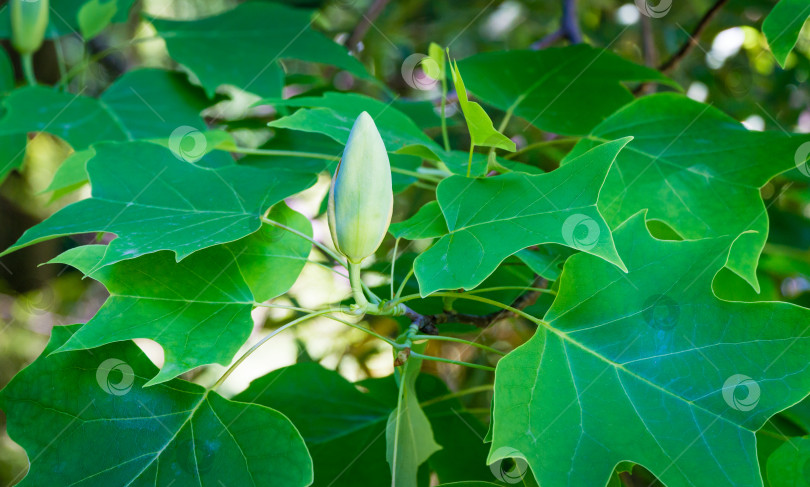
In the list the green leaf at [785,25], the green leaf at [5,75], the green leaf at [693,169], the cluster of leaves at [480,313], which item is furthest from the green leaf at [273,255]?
the green leaf at [5,75]

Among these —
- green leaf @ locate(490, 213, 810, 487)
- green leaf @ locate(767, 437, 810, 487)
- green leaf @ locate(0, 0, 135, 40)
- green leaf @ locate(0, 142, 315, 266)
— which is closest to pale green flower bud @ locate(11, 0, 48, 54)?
green leaf @ locate(0, 0, 135, 40)

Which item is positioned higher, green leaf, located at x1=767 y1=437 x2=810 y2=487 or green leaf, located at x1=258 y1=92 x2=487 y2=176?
green leaf, located at x1=258 y1=92 x2=487 y2=176

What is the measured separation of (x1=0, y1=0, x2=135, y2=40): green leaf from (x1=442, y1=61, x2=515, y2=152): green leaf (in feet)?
2.25

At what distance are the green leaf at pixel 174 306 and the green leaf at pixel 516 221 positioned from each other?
0.49ft

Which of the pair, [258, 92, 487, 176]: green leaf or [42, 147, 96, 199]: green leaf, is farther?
[42, 147, 96, 199]: green leaf

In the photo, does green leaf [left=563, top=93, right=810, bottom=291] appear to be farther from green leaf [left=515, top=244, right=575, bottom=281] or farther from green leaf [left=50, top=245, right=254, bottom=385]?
green leaf [left=50, top=245, right=254, bottom=385]

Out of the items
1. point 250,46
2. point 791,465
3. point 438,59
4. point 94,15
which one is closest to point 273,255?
point 438,59

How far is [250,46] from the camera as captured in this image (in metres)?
0.92

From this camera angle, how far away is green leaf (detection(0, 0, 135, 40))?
3.17ft

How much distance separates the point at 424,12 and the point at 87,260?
52.0 inches

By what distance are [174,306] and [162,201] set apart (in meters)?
0.10

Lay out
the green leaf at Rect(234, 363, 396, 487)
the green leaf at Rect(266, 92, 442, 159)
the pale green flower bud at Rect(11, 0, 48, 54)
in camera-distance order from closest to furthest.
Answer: the green leaf at Rect(266, 92, 442, 159), the green leaf at Rect(234, 363, 396, 487), the pale green flower bud at Rect(11, 0, 48, 54)

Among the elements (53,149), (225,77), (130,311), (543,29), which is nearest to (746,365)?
(130,311)

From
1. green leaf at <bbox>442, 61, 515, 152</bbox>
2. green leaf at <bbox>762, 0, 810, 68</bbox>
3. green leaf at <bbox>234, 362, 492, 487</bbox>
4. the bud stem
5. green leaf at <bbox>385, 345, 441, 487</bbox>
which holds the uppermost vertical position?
green leaf at <bbox>762, 0, 810, 68</bbox>
